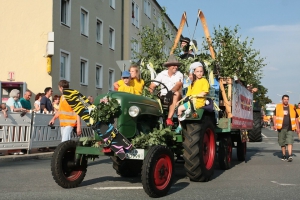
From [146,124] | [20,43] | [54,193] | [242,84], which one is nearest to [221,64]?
[242,84]

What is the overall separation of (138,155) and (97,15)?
23.8 m

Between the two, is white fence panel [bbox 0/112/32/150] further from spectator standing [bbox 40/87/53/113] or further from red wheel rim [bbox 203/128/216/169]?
red wheel rim [bbox 203/128/216/169]

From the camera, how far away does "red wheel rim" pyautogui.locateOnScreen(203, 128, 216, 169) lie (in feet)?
26.8

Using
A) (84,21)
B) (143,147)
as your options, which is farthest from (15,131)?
(84,21)

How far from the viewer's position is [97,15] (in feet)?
96.5

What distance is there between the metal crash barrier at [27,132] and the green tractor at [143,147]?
5.31 metres

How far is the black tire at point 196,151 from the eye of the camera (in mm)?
7477

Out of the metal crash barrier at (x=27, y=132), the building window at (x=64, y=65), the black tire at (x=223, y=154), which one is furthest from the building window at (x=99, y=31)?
the black tire at (x=223, y=154)

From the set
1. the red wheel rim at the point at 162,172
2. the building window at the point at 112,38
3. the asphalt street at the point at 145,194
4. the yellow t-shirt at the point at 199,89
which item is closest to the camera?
the red wheel rim at the point at 162,172

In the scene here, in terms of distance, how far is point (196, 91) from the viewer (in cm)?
822

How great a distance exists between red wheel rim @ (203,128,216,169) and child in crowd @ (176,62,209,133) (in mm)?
562

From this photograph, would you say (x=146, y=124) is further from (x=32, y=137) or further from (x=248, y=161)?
(x=32, y=137)

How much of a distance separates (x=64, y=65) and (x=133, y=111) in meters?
18.1

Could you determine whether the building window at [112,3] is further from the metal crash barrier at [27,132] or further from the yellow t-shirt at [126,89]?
the yellow t-shirt at [126,89]
